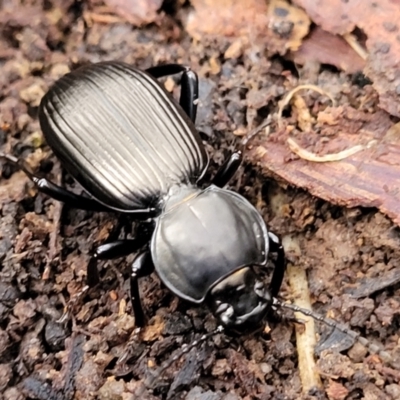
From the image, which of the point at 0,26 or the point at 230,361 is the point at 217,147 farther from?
the point at 0,26

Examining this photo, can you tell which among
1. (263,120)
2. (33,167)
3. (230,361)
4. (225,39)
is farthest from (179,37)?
(230,361)

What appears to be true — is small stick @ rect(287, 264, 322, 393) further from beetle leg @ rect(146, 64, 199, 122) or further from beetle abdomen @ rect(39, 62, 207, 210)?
beetle leg @ rect(146, 64, 199, 122)

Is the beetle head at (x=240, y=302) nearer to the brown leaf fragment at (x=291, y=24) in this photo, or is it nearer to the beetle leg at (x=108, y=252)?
the beetle leg at (x=108, y=252)

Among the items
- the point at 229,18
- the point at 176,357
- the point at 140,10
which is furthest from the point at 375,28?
the point at 176,357

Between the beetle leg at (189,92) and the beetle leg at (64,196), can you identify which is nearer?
the beetle leg at (64,196)

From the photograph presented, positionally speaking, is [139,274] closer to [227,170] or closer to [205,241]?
[205,241]

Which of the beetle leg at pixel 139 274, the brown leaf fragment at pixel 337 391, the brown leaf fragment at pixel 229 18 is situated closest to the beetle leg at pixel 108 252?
the beetle leg at pixel 139 274

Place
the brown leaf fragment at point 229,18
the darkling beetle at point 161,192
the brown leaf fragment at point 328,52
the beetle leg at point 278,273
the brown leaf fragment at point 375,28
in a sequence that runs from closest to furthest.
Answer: the darkling beetle at point 161,192 → the beetle leg at point 278,273 → the brown leaf fragment at point 375,28 → the brown leaf fragment at point 328,52 → the brown leaf fragment at point 229,18
